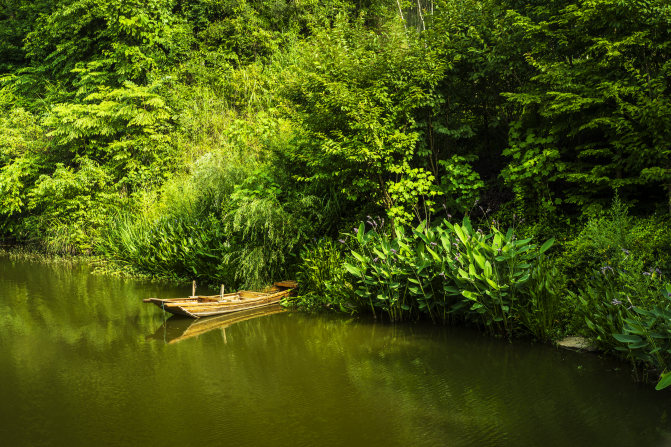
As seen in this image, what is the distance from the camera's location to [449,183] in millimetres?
8938

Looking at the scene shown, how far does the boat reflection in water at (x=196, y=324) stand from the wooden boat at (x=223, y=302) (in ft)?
0.33

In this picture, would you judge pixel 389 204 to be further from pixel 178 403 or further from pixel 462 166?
pixel 178 403

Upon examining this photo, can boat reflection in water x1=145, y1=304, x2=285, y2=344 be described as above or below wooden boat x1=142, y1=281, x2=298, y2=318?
below

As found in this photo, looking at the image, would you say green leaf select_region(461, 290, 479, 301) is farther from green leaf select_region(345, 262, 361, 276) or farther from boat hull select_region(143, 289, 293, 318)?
boat hull select_region(143, 289, 293, 318)

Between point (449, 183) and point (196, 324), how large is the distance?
16.2ft

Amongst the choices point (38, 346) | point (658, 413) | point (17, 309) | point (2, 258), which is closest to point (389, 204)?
point (658, 413)

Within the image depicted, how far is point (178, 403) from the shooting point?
523cm

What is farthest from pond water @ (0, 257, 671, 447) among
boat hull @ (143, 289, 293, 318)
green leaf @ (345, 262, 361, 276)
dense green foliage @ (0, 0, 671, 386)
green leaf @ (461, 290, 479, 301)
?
green leaf @ (345, 262, 361, 276)

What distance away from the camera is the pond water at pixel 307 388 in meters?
4.50

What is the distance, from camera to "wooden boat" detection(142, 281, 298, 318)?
26.2 ft

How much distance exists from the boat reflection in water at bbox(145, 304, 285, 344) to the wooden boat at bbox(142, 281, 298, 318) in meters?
0.10

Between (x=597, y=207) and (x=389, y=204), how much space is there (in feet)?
10.6

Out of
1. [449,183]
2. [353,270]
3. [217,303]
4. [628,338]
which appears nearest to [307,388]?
[353,270]

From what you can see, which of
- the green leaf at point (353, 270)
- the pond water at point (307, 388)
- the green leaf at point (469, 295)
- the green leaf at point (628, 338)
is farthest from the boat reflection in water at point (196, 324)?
the green leaf at point (628, 338)
